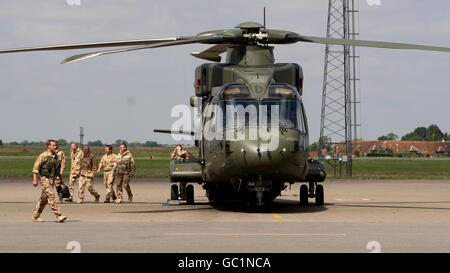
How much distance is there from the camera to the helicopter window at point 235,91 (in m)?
17.7

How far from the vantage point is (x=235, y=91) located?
58.2ft

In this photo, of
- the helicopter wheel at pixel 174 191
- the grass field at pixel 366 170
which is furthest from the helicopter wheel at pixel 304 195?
the grass field at pixel 366 170

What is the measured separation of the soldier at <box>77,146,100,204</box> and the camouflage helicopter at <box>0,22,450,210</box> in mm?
3533

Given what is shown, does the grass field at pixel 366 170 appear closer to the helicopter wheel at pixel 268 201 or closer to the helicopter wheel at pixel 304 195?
the helicopter wheel at pixel 304 195

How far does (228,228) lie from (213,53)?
8.60 m

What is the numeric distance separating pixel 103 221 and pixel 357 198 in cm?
1222

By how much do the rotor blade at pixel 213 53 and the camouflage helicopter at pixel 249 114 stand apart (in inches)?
8.0

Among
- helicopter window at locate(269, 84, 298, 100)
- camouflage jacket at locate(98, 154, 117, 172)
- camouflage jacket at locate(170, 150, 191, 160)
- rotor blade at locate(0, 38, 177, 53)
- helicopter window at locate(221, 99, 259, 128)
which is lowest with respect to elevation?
camouflage jacket at locate(98, 154, 117, 172)

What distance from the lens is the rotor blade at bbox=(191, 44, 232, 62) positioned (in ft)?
68.6

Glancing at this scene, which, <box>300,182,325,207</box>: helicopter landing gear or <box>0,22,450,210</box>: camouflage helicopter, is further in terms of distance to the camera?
<box>300,182,325,207</box>: helicopter landing gear

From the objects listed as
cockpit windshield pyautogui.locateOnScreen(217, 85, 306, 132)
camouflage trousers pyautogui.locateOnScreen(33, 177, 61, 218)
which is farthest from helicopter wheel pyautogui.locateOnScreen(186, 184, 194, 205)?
camouflage trousers pyautogui.locateOnScreen(33, 177, 61, 218)

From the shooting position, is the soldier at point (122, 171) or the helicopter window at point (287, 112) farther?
the soldier at point (122, 171)

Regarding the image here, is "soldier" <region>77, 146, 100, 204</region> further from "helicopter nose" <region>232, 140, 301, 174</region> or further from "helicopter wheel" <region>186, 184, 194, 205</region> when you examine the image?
"helicopter nose" <region>232, 140, 301, 174</region>
